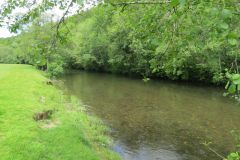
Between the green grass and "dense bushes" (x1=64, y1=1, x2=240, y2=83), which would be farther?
the green grass

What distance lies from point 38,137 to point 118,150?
15.0ft

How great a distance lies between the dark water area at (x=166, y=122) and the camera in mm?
14041

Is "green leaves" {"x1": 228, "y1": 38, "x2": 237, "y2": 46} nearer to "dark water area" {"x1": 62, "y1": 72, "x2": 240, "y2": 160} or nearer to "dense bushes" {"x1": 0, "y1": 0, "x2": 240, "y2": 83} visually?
"dense bushes" {"x1": 0, "y1": 0, "x2": 240, "y2": 83}

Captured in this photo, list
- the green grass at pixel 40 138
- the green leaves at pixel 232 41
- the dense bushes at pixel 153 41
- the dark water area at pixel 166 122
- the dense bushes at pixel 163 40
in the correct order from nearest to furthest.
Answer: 1. the green leaves at pixel 232 41
2. the dense bushes at pixel 153 41
3. the dense bushes at pixel 163 40
4. the green grass at pixel 40 138
5. the dark water area at pixel 166 122

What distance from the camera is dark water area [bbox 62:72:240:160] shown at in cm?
1404

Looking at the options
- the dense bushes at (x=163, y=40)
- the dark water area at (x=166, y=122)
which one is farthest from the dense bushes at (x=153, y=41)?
the dark water area at (x=166, y=122)

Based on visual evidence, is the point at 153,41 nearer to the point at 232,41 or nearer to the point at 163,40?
the point at 163,40

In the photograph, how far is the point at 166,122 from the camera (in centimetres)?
1905

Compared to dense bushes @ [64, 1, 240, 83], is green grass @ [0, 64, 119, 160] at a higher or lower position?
lower

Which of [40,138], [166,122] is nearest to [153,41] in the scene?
[40,138]

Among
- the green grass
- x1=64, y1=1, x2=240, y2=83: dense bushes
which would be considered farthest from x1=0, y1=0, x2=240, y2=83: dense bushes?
the green grass

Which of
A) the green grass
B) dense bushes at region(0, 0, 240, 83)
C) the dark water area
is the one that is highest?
dense bushes at region(0, 0, 240, 83)

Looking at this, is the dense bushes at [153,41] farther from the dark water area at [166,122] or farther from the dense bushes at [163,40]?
the dark water area at [166,122]

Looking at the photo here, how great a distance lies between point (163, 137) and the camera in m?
16.0
